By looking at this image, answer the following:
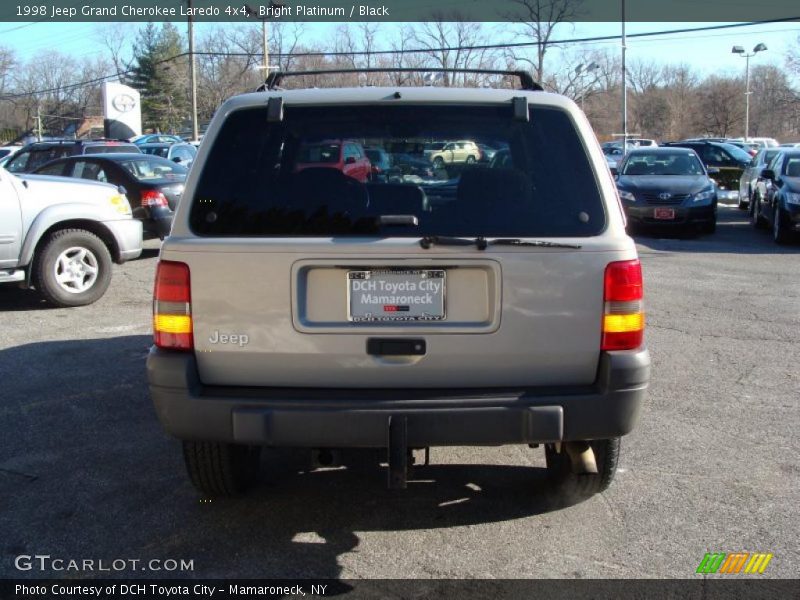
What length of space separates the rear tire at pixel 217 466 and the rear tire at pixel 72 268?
5581 millimetres

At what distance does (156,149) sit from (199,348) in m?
26.1

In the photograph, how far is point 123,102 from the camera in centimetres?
4153

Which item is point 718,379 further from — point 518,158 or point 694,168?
point 694,168

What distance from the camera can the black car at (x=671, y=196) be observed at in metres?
15.4

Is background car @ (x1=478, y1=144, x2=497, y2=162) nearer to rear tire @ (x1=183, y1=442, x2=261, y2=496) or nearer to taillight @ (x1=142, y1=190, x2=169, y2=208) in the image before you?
rear tire @ (x1=183, y1=442, x2=261, y2=496)

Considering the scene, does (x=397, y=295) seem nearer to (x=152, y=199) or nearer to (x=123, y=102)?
(x=152, y=199)

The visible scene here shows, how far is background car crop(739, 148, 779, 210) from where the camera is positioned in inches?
719

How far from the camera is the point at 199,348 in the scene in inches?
134

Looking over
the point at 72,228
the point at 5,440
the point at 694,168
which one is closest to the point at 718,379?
the point at 5,440

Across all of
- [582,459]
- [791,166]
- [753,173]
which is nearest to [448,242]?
[582,459]

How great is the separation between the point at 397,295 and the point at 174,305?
2.95ft

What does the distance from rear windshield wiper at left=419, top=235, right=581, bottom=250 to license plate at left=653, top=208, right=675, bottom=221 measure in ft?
41.8

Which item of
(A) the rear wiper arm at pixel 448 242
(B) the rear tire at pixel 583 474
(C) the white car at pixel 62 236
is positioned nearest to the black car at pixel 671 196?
(C) the white car at pixel 62 236

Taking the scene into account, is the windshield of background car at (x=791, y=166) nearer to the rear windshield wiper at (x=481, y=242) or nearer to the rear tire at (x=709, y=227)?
the rear tire at (x=709, y=227)
